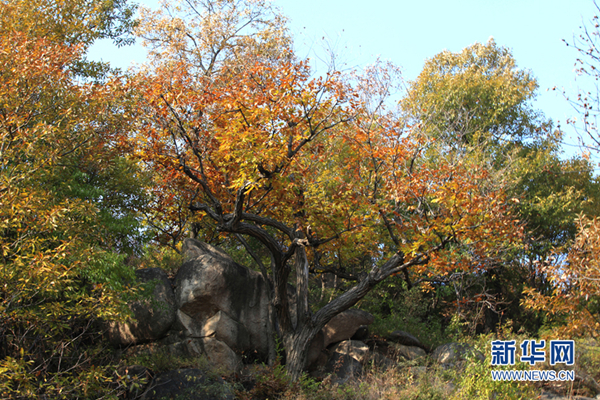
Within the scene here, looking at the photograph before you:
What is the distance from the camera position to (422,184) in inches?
396

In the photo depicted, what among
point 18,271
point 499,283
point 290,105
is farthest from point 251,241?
point 499,283

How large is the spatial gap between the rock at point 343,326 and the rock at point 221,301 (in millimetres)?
2033

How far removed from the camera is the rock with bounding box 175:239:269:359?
12.1 m

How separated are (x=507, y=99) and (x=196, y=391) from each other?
1852 cm

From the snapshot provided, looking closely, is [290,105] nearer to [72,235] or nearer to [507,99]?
[72,235]

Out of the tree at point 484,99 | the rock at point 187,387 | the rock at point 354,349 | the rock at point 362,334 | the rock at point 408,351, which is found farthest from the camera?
the tree at point 484,99

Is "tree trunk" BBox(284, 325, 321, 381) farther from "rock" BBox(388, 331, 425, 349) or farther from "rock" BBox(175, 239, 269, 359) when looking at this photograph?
"rock" BBox(388, 331, 425, 349)

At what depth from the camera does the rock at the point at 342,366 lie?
12.4 meters

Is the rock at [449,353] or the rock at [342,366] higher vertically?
the rock at [449,353]

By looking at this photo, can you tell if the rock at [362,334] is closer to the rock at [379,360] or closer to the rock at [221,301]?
the rock at [379,360]

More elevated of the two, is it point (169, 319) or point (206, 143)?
point (206, 143)

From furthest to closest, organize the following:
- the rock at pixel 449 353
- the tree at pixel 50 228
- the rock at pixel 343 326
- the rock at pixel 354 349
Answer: the rock at pixel 343 326
the rock at pixel 354 349
the rock at pixel 449 353
the tree at pixel 50 228

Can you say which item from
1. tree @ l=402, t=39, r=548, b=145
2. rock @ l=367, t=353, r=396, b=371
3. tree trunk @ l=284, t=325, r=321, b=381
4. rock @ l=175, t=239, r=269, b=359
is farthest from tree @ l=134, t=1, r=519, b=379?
tree @ l=402, t=39, r=548, b=145

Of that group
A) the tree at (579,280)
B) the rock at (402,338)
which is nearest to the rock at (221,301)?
the rock at (402,338)
